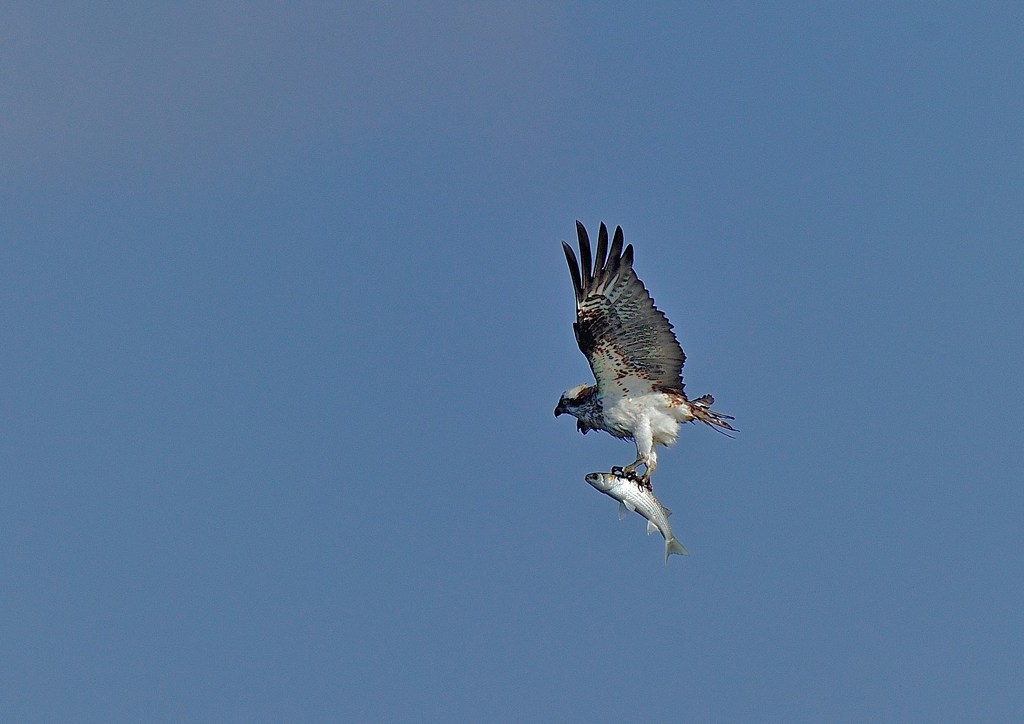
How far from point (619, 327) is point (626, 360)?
82 centimetres

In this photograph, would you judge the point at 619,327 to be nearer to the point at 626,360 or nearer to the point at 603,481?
the point at 626,360

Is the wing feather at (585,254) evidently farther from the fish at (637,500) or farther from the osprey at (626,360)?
the fish at (637,500)

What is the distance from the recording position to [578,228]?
4534 cm

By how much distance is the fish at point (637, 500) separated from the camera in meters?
46.5

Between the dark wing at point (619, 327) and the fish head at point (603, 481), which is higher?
the dark wing at point (619, 327)

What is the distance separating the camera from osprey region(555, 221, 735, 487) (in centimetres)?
4538

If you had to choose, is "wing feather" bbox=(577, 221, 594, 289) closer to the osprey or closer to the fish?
the osprey

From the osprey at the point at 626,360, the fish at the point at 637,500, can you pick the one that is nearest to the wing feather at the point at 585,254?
the osprey at the point at 626,360

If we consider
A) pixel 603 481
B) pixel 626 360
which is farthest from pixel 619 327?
pixel 603 481

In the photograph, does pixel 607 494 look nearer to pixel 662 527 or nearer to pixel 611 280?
pixel 662 527

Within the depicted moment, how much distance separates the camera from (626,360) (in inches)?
1822

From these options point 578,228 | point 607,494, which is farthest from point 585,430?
point 578,228

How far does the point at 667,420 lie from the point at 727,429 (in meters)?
1.18

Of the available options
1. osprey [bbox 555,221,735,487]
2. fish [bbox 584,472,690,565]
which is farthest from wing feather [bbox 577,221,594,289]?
fish [bbox 584,472,690,565]
